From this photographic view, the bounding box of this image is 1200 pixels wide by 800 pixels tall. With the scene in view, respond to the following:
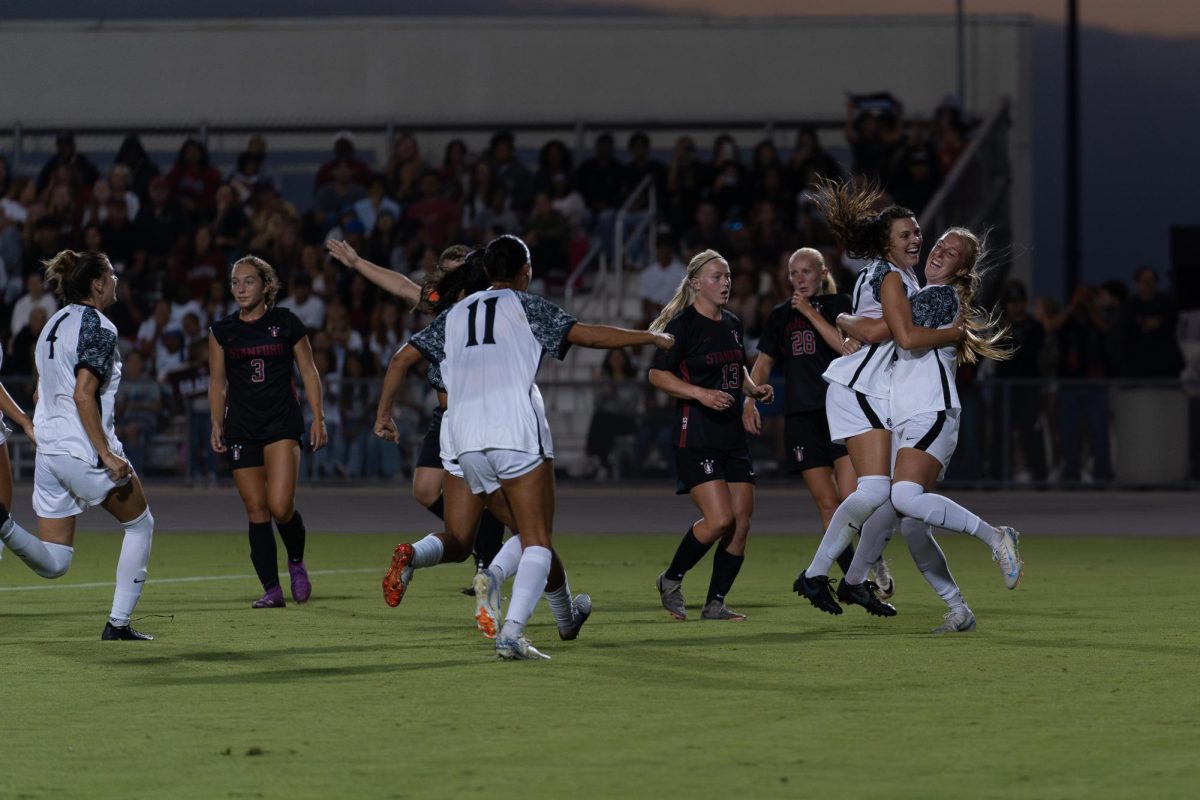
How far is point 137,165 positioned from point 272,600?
1918 cm

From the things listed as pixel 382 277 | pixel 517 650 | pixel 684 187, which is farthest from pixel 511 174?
pixel 517 650

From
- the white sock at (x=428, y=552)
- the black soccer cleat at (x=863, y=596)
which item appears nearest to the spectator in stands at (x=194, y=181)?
the white sock at (x=428, y=552)

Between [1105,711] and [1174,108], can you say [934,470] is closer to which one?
[1105,711]

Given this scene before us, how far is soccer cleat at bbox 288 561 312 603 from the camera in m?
12.6

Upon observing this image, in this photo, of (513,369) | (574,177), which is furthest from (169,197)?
(513,369)

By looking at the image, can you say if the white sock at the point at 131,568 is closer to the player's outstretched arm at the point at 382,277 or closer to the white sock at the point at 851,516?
the player's outstretched arm at the point at 382,277

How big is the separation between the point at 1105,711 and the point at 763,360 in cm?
490

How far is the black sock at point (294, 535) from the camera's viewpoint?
1269cm

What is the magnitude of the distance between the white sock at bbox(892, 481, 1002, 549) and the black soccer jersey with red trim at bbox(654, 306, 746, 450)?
5.15 feet

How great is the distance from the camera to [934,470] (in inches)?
411

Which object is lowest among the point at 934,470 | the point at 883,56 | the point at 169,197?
the point at 934,470

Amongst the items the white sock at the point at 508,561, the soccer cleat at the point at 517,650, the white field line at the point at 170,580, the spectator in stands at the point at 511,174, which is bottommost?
the white field line at the point at 170,580

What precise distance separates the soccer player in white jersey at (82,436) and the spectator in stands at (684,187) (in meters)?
18.1

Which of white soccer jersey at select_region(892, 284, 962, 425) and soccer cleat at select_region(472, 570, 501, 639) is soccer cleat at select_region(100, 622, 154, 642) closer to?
soccer cleat at select_region(472, 570, 501, 639)
